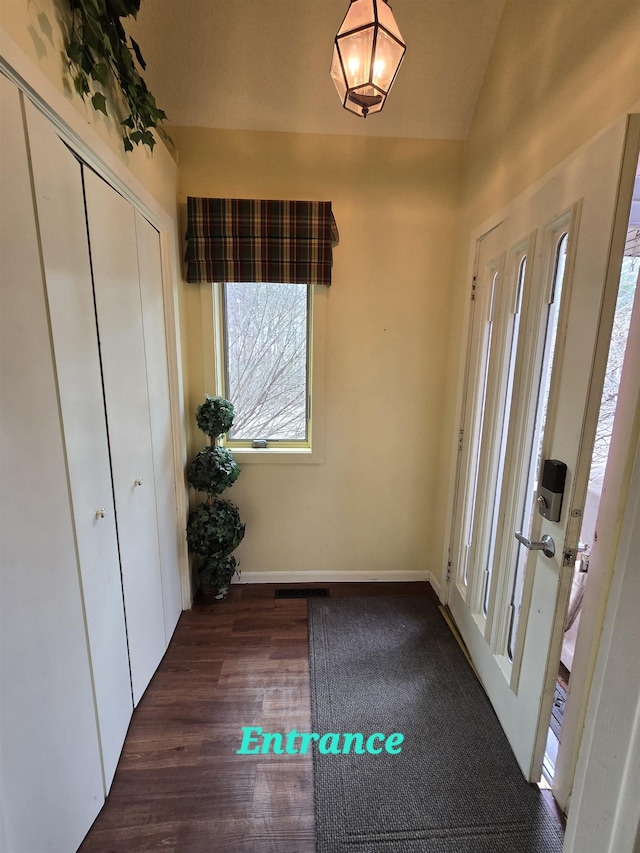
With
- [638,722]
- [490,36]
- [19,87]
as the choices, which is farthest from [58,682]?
[490,36]

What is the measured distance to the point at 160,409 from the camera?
5.86 feet

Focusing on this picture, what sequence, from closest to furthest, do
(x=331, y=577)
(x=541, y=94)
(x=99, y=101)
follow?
(x=99, y=101) → (x=541, y=94) → (x=331, y=577)

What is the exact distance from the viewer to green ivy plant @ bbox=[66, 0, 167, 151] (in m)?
1.01

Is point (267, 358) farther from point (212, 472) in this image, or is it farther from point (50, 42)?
point (50, 42)

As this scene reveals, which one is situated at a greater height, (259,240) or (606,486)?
(259,240)

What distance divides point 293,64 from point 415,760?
124 inches

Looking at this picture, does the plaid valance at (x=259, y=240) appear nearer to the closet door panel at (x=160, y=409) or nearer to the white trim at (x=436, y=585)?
the closet door panel at (x=160, y=409)

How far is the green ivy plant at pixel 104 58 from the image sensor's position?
3.31 feet

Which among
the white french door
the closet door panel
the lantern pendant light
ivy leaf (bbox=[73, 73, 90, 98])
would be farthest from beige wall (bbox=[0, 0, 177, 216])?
the white french door

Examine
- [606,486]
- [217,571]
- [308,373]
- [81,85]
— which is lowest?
[217,571]

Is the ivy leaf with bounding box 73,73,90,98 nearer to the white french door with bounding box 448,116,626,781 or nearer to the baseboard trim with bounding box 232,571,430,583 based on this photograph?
the white french door with bounding box 448,116,626,781

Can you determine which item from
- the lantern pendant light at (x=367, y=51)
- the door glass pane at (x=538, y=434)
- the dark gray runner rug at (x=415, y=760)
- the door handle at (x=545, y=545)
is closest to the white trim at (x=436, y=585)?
the dark gray runner rug at (x=415, y=760)

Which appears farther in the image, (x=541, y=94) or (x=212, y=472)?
(x=212, y=472)

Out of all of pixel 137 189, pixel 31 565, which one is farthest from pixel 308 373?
pixel 31 565
